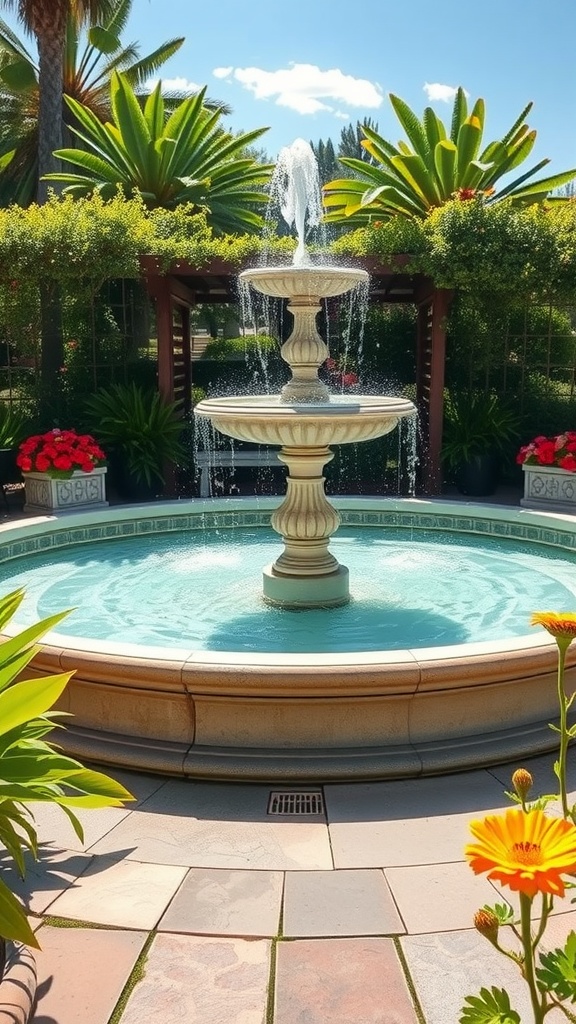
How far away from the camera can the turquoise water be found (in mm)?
5605

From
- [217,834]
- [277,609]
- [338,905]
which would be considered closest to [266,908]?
A: [338,905]

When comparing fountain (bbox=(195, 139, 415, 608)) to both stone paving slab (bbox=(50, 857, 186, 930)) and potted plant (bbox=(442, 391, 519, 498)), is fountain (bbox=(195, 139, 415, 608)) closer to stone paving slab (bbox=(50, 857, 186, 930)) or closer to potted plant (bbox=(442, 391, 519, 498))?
stone paving slab (bbox=(50, 857, 186, 930))

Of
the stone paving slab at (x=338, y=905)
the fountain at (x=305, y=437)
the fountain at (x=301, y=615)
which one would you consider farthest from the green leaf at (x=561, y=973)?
the fountain at (x=305, y=437)

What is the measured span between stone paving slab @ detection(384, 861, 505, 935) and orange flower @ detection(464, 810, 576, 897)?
63.9 inches

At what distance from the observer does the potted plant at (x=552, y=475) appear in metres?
10.1

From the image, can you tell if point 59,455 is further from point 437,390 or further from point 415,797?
point 415,797

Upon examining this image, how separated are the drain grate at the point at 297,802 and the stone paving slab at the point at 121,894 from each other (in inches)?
24.0

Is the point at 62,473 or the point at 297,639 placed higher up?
the point at 62,473

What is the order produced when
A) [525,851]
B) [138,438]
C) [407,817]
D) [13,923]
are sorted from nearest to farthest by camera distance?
1. [525,851]
2. [13,923]
3. [407,817]
4. [138,438]

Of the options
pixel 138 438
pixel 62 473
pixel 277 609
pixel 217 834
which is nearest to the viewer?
pixel 217 834

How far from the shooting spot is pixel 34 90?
21578mm

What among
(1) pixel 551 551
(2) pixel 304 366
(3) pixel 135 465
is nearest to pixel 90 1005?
(2) pixel 304 366

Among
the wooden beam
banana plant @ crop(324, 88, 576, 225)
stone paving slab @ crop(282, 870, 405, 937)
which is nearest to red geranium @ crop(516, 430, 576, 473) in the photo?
→ the wooden beam

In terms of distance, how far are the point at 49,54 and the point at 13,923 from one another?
16269 mm
